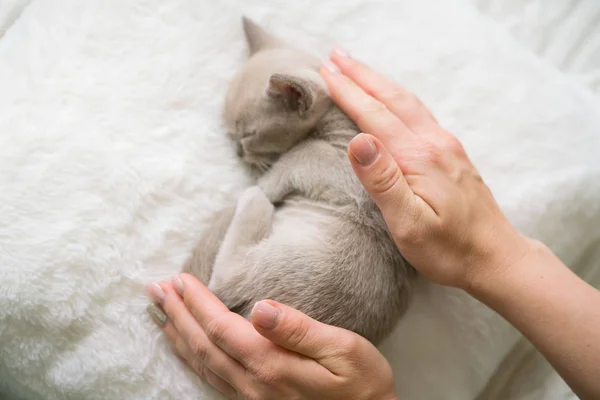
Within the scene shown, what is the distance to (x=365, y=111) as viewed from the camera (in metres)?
0.92

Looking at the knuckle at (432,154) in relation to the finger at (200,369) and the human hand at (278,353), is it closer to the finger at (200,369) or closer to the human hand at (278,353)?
the human hand at (278,353)

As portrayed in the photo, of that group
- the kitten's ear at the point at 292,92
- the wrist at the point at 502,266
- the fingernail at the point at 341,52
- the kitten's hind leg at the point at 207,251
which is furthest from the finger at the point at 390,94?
the kitten's hind leg at the point at 207,251

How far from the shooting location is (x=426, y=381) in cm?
95

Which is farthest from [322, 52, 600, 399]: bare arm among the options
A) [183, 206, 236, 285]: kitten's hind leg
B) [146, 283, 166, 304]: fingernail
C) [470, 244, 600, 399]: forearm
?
[146, 283, 166, 304]: fingernail

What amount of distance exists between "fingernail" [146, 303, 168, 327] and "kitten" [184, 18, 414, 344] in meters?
0.09

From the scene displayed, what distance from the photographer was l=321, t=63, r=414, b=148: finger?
0.87 meters

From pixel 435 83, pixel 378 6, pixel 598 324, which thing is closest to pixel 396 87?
pixel 435 83

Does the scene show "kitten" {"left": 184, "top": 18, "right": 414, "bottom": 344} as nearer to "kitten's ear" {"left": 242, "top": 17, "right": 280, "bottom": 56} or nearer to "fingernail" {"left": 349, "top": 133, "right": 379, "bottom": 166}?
"kitten's ear" {"left": 242, "top": 17, "right": 280, "bottom": 56}

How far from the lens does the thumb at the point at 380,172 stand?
2.50 feet

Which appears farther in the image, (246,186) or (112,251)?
(246,186)

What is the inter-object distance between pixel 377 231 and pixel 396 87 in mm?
303

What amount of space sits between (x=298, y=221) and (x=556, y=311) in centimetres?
47

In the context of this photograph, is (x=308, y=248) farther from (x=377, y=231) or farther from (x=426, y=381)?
(x=426, y=381)

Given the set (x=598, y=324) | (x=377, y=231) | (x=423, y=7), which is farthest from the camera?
(x=423, y=7)
